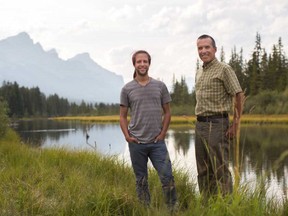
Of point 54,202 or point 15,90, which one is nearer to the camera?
point 54,202

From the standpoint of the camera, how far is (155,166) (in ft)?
13.9

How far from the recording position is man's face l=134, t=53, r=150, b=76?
422 centimetres

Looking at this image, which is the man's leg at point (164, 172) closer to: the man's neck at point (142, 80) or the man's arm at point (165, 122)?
the man's arm at point (165, 122)

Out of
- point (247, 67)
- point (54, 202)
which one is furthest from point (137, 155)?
point (247, 67)

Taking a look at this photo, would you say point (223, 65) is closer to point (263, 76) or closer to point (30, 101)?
point (263, 76)

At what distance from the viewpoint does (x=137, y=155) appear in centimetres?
423

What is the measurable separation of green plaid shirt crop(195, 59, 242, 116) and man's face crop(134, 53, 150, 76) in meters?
0.60

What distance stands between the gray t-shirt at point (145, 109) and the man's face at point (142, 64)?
0.39 feet

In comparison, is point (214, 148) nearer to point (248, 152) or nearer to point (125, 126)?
point (125, 126)

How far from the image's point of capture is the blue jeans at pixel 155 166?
13.5 ft

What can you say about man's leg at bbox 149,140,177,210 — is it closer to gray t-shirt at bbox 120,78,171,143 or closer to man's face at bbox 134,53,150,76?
gray t-shirt at bbox 120,78,171,143

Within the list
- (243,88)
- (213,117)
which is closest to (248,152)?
(213,117)

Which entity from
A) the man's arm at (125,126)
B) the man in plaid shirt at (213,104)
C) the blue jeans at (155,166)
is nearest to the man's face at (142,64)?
the man's arm at (125,126)

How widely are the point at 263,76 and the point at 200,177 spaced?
44.0 metres
